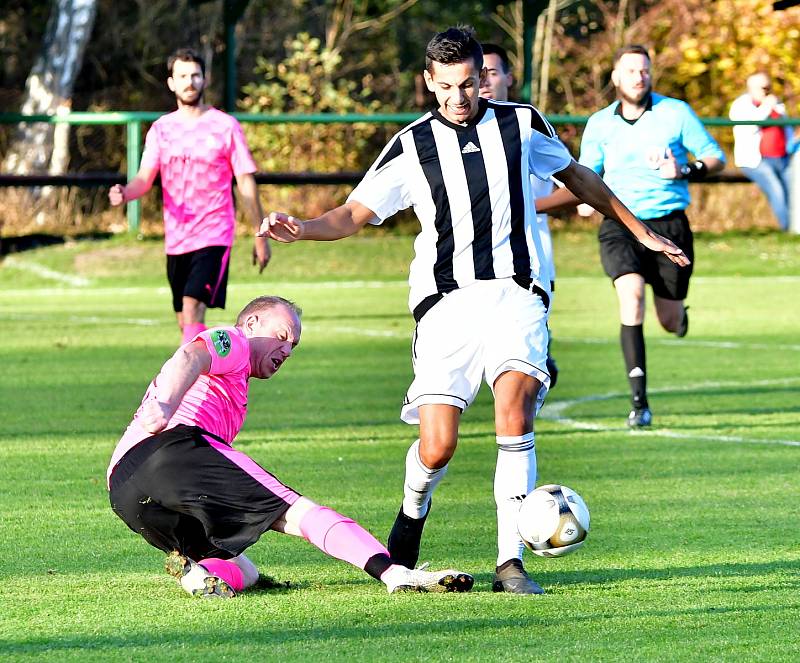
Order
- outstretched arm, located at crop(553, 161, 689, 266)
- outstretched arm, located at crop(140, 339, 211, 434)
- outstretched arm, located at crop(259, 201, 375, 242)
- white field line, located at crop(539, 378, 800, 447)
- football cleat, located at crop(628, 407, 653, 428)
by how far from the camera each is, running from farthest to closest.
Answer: football cleat, located at crop(628, 407, 653, 428) < white field line, located at crop(539, 378, 800, 447) < outstretched arm, located at crop(553, 161, 689, 266) < outstretched arm, located at crop(259, 201, 375, 242) < outstretched arm, located at crop(140, 339, 211, 434)

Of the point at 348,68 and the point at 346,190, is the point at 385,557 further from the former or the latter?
the point at 348,68

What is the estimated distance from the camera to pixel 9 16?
28891mm

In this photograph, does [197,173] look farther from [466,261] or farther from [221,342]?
[221,342]

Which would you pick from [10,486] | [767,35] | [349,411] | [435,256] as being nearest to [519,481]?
[435,256]

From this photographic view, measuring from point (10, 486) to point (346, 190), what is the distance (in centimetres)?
1641

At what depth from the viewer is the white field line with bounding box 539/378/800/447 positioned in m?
8.66

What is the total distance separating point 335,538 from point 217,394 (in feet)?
2.08

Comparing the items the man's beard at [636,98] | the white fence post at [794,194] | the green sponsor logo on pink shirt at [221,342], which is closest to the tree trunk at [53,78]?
the white fence post at [794,194]

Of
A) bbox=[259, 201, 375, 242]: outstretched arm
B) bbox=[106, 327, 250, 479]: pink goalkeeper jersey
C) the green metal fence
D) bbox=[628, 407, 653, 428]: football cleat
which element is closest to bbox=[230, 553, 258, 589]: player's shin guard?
bbox=[106, 327, 250, 479]: pink goalkeeper jersey

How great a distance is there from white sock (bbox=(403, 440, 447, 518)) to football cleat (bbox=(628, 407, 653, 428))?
12.5 feet

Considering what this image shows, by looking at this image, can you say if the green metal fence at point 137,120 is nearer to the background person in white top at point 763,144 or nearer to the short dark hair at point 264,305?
the background person in white top at point 763,144

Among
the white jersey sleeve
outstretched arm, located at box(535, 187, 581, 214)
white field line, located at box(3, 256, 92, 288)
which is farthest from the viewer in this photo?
white field line, located at box(3, 256, 92, 288)

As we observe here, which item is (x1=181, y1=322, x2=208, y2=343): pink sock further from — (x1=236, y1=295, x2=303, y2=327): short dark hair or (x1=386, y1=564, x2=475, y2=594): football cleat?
(x1=386, y1=564, x2=475, y2=594): football cleat

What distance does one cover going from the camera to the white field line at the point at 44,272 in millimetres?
19891
